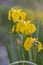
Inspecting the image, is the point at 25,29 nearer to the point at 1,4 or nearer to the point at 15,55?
the point at 15,55

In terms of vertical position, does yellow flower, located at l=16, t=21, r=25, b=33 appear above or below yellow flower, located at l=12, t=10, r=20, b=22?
below

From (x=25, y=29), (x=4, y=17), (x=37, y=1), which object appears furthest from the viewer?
(x=37, y=1)

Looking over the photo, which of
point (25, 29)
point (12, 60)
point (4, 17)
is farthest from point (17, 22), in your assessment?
point (4, 17)

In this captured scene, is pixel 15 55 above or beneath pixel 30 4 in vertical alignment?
beneath

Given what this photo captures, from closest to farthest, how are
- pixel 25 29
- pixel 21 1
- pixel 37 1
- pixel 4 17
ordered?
pixel 25 29 < pixel 4 17 < pixel 37 1 < pixel 21 1

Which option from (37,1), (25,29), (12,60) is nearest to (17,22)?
(25,29)

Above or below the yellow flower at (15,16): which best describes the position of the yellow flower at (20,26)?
below

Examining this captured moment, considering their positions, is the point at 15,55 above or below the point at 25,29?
below

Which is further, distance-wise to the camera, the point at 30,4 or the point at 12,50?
the point at 30,4

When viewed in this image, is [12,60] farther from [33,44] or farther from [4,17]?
[4,17]
